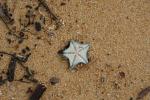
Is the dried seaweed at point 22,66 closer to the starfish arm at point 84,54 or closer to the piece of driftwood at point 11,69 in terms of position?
the piece of driftwood at point 11,69

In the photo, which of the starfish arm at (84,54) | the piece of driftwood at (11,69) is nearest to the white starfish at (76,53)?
the starfish arm at (84,54)

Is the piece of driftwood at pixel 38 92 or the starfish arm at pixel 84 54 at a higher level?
the starfish arm at pixel 84 54

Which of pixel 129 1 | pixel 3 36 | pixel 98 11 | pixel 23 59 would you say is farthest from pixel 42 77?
pixel 129 1

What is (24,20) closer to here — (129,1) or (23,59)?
(23,59)

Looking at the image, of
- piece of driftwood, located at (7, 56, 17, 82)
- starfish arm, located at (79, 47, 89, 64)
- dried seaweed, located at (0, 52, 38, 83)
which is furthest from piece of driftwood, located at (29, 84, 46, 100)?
starfish arm, located at (79, 47, 89, 64)

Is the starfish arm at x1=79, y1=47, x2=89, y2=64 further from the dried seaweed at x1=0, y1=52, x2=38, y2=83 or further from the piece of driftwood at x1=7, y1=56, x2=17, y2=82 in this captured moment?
the piece of driftwood at x1=7, y1=56, x2=17, y2=82

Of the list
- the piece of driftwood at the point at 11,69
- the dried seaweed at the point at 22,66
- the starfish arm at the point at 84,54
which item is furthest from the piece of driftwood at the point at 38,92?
the starfish arm at the point at 84,54

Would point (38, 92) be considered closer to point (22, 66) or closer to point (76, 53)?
point (22, 66)

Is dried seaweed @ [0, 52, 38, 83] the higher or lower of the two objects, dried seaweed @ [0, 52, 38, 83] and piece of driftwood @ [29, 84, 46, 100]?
the higher
